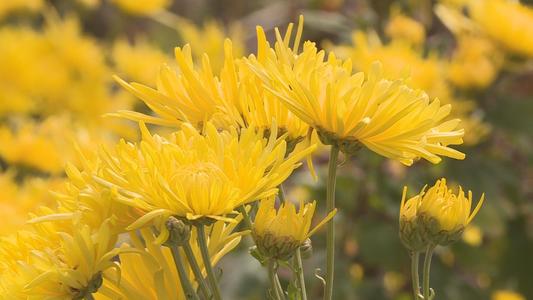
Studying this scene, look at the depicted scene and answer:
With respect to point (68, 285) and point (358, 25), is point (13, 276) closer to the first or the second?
point (68, 285)

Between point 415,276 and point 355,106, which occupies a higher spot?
point 355,106

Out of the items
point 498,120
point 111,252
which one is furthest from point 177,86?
point 498,120

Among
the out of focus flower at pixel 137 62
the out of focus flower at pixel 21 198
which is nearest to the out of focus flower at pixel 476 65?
the out of focus flower at pixel 137 62

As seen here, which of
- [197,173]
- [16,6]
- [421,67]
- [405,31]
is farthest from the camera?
[16,6]

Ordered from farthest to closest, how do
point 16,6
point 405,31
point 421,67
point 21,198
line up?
point 16,6 → point 405,31 → point 421,67 → point 21,198

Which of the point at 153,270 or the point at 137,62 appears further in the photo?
the point at 137,62

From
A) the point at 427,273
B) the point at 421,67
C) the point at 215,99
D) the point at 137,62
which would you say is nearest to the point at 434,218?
the point at 427,273

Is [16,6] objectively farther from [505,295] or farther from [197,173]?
[197,173]
